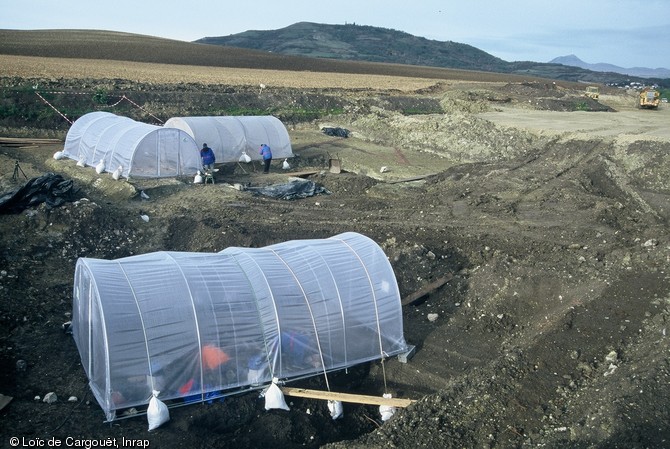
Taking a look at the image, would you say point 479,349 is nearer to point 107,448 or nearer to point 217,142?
point 107,448

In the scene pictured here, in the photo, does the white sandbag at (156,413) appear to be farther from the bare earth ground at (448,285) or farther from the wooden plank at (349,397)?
the wooden plank at (349,397)

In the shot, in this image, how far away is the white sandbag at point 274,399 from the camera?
9.91 meters

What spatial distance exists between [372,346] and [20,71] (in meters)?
34.4

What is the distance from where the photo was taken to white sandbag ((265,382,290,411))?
32.5ft

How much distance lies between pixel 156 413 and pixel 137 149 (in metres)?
13.8

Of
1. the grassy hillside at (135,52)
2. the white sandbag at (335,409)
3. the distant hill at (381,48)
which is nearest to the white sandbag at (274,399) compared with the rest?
the white sandbag at (335,409)

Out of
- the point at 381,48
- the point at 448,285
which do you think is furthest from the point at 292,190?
the point at 381,48

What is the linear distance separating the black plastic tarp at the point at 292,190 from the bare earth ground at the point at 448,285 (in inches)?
Answer: 20.9

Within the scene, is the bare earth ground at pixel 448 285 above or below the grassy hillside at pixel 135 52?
below

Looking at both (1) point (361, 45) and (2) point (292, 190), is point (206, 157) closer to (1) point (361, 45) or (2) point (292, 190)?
(2) point (292, 190)

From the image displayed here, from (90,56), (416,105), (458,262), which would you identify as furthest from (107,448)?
(90,56)

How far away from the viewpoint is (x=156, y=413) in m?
9.18

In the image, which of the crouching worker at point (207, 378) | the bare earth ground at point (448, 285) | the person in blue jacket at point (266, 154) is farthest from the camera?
the person in blue jacket at point (266, 154)

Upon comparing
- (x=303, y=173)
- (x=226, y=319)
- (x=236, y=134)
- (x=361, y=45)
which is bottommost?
(x=226, y=319)
